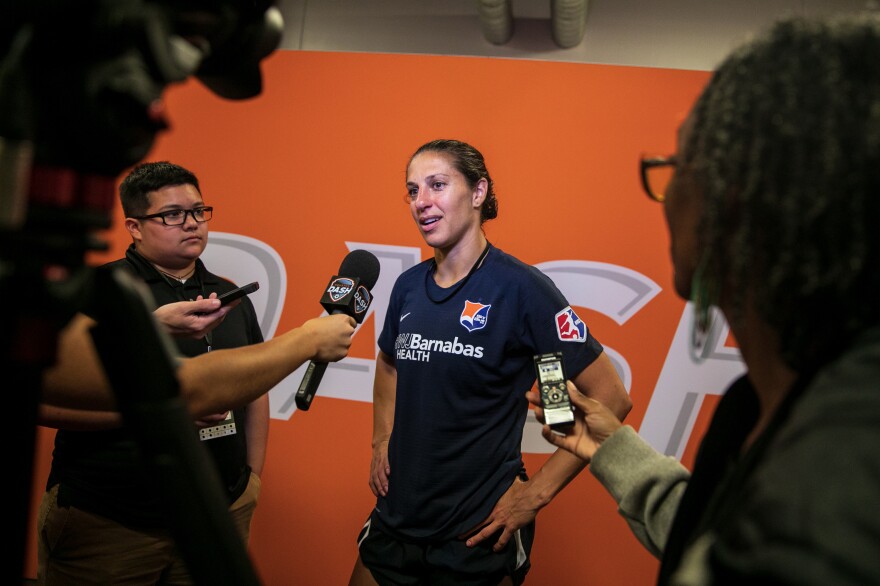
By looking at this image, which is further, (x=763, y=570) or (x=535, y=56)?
(x=535, y=56)

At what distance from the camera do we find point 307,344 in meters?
1.28

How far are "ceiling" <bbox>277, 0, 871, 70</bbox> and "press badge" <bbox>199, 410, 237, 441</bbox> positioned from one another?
207cm

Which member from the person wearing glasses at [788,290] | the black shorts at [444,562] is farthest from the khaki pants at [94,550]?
the person wearing glasses at [788,290]

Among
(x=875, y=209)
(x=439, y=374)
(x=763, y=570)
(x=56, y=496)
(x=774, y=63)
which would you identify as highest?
(x=774, y=63)

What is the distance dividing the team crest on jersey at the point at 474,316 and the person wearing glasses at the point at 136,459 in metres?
0.65

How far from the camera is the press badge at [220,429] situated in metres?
2.10

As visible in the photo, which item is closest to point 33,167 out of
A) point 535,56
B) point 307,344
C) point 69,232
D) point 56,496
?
point 69,232

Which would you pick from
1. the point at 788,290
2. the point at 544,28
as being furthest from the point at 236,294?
the point at 544,28

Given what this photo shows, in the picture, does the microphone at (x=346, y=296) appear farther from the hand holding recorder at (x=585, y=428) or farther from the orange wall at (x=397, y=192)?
the orange wall at (x=397, y=192)

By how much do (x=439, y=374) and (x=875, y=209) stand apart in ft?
4.70

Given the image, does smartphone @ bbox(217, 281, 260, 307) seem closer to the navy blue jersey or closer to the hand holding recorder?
the navy blue jersey

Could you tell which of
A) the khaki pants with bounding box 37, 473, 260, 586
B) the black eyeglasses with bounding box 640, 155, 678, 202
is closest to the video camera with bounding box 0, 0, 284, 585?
the black eyeglasses with bounding box 640, 155, 678, 202

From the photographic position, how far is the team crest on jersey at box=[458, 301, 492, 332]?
76.8 inches

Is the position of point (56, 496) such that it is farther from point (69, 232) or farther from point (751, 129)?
point (751, 129)
